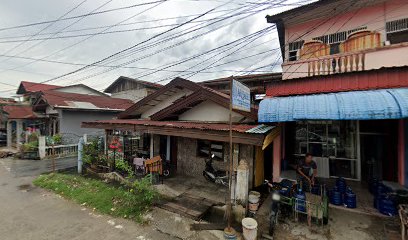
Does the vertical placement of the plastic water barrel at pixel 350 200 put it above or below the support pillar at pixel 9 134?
below

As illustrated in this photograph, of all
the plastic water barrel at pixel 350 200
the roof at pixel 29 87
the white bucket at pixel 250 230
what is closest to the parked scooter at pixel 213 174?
the white bucket at pixel 250 230

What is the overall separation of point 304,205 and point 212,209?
291 cm

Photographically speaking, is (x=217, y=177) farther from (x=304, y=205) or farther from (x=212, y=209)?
(x=304, y=205)

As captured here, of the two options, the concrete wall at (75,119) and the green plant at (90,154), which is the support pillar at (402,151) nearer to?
the green plant at (90,154)

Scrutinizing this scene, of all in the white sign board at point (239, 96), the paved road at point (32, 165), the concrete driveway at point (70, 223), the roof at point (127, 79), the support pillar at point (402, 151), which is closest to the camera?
the white sign board at point (239, 96)

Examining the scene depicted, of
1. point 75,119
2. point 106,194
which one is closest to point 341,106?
point 106,194

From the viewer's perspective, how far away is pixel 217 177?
9.29 meters

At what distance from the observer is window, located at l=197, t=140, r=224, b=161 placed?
9859 mm

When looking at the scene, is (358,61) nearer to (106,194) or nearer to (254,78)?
(254,78)

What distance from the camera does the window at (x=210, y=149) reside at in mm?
9859

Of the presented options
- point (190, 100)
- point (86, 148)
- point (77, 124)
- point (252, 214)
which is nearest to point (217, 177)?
point (252, 214)

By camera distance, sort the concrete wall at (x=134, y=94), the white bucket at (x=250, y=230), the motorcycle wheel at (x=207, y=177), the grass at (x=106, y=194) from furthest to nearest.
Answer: the concrete wall at (x=134, y=94) → the motorcycle wheel at (x=207, y=177) → the grass at (x=106, y=194) → the white bucket at (x=250, y=230)

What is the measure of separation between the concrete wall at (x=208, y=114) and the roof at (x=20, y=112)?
1733 centimetres

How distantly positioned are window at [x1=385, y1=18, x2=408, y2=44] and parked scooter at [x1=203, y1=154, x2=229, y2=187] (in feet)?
27.8
